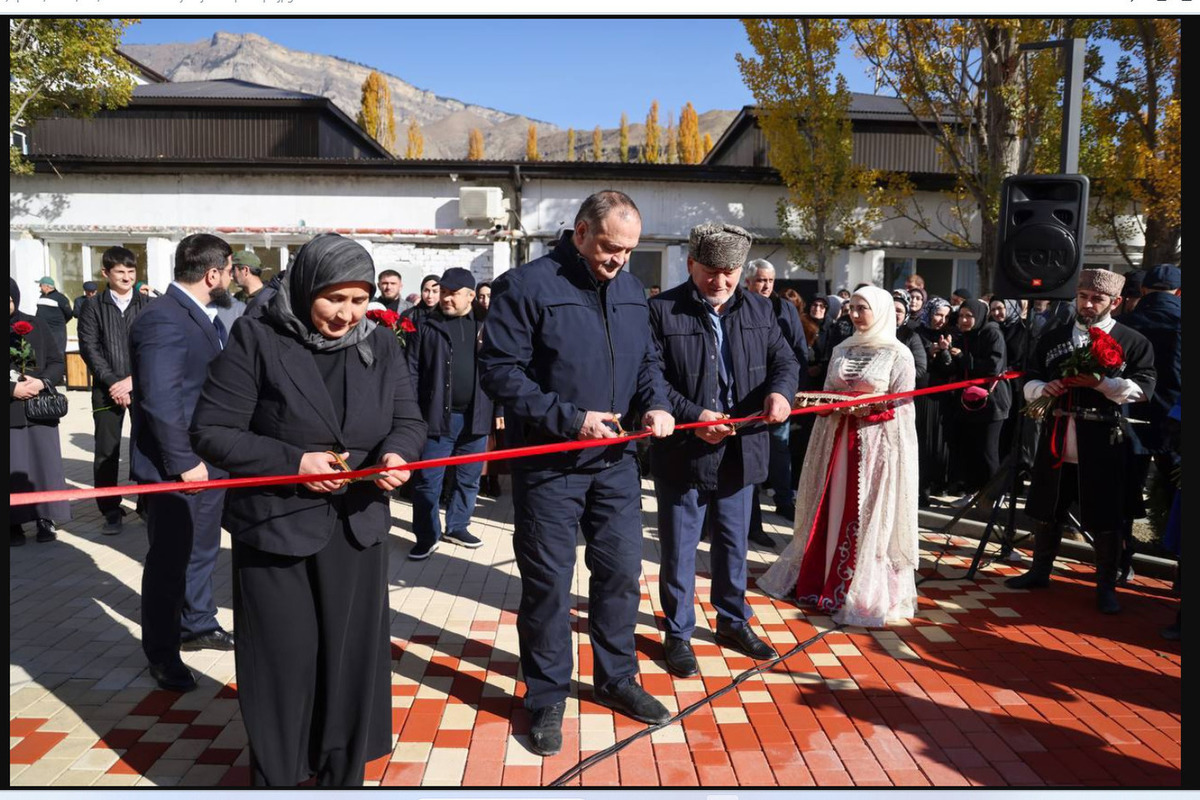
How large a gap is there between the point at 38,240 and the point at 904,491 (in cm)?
1979

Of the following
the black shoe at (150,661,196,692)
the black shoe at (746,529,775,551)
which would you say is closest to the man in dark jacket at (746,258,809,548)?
the black shoe at (746,529,775,551)

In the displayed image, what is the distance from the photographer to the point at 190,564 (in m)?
4.29

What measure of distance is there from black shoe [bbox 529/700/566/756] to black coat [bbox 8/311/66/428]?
15.4 ft

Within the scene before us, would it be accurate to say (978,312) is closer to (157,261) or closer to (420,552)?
(420,552)

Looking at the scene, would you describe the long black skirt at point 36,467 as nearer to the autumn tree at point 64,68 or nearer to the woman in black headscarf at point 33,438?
the woman in black headscarf at point 33,438

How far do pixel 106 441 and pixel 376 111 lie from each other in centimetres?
5449

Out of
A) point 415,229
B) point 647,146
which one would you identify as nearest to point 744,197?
point 415,229

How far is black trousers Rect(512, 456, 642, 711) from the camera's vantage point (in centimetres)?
355

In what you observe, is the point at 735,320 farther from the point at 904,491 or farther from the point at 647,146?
the point at 647,146

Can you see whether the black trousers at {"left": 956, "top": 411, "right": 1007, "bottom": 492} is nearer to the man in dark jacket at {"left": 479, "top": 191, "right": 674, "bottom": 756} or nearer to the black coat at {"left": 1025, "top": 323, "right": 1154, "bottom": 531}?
the black coat at {"left": 1025, "top": 323, "right": 1154, "bottom": 531}

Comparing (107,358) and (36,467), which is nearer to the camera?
(36,467)

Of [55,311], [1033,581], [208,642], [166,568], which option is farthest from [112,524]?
[55,311]

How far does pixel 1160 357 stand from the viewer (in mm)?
5668

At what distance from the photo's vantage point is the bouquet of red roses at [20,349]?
6.02 metres
